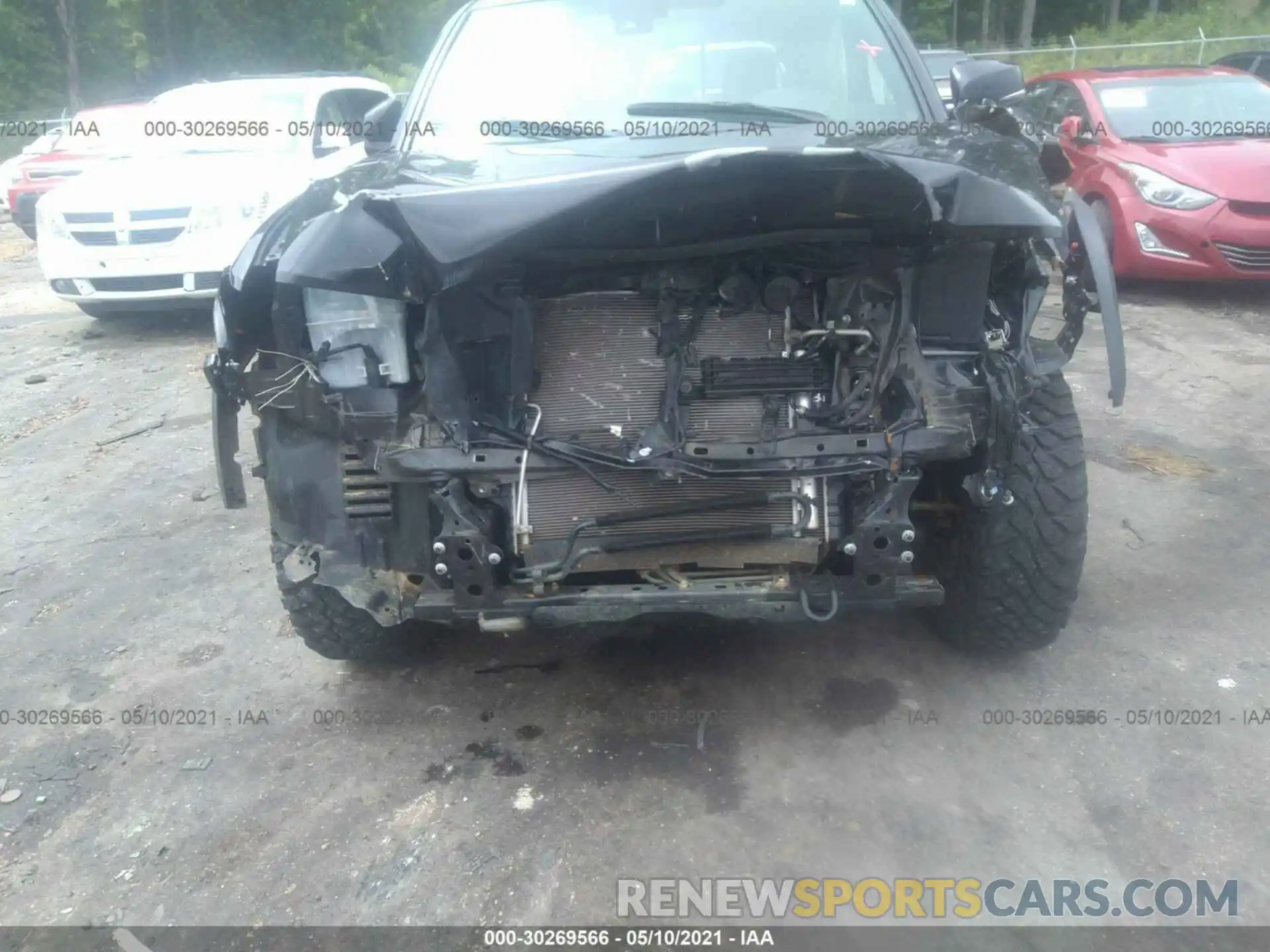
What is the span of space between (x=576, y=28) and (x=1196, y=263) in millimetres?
5199

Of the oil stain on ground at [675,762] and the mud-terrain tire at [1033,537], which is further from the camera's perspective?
the mud-terrain tire at [1033,537]

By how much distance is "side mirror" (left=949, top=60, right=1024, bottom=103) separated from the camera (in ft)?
11.0

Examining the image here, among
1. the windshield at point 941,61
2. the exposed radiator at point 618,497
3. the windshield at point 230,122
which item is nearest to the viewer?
the exposed radiator at point 618,497

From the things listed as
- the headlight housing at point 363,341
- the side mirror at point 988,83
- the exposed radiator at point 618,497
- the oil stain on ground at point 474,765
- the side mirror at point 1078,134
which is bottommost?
the oil stain on ground at point 474,765

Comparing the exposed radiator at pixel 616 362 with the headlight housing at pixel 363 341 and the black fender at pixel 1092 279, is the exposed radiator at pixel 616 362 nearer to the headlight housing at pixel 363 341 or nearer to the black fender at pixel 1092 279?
the headlight housing at pixel 363 341

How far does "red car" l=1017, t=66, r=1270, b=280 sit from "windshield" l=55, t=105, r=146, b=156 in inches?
283

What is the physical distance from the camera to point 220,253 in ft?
23.4

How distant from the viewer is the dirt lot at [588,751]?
236 centimetres

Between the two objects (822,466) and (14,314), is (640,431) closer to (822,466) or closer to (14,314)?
(822,466)

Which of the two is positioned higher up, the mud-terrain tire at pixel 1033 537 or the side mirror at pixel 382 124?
the side mirror at pixel 382 124

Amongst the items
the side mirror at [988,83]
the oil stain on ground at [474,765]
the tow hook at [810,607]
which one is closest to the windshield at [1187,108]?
the side mirror at [988,83]

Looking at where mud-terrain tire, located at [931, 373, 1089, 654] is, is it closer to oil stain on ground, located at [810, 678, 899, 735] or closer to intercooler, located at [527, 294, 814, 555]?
oil stain on ground, located at [810, 678, 899, 735]

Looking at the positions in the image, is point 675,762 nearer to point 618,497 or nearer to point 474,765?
point 474,765

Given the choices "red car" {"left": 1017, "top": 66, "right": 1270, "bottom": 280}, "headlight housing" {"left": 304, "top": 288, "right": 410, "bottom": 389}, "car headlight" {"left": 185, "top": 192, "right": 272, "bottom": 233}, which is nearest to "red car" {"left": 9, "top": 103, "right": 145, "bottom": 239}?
"car headlight" {"left": 185, "top": 192, "right": 272, "bottom": 233}
